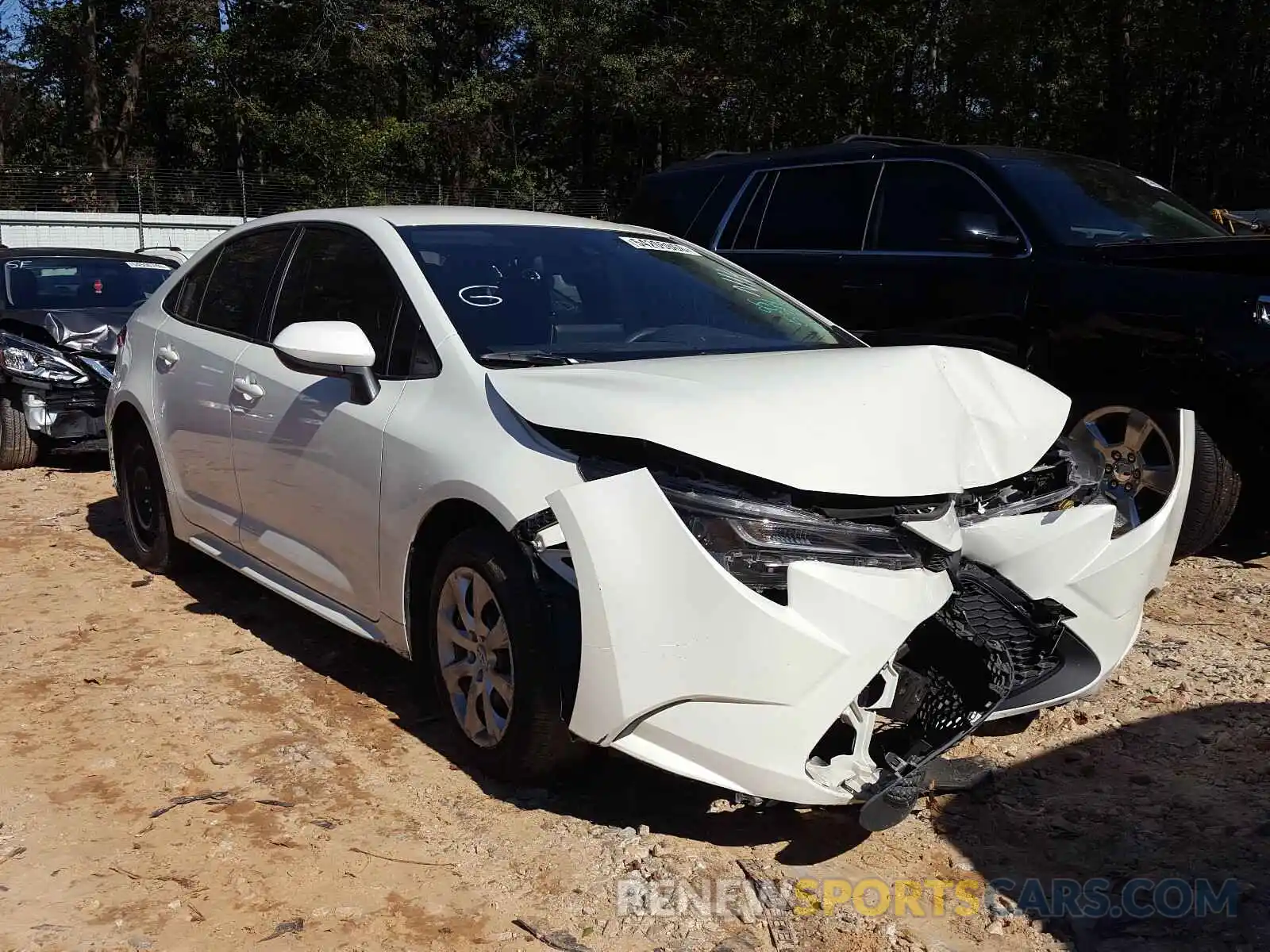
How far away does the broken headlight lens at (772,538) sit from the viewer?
2738 millimetres

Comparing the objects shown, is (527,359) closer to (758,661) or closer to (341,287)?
(341,287)

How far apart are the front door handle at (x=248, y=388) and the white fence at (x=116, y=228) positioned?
75.0 ft

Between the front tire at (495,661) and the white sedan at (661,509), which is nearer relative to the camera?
the white sedan at (661,509)

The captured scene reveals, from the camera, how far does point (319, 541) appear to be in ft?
13.0

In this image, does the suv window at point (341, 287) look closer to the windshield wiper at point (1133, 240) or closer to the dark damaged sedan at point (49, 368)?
the windshield wiper at point (1133, 240)

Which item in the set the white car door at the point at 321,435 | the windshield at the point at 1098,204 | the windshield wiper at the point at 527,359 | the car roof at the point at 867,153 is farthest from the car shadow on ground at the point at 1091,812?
the car roof at the point at 867,153

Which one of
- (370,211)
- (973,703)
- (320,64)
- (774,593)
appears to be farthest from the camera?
(320,64)

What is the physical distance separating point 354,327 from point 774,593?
5.46 ft

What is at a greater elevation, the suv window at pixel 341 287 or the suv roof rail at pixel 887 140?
the suv roof rail at pixel 887 140

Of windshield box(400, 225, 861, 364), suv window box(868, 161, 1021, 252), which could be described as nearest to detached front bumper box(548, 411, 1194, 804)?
windshield box(400, 225, 861, 364)

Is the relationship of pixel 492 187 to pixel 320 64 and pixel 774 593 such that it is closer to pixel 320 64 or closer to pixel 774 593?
pixel 320 64

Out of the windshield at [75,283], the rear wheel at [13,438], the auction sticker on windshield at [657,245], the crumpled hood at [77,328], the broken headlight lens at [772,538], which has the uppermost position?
the auction sticker on windshield at [657,245]

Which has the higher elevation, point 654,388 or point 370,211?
point 370,211

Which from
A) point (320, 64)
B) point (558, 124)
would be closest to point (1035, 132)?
point (558, 124)
